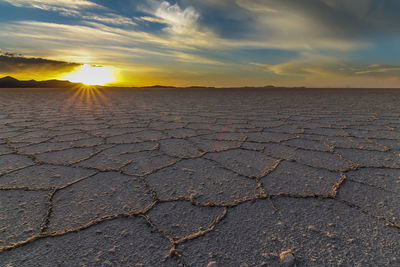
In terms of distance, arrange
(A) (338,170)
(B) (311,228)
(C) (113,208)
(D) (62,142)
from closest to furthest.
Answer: (B) (311,228), (C) (113,208), (A) (338,170), (D) (62,142)

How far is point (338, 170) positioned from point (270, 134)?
2.70 feet

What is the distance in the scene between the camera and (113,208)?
80 centimetres

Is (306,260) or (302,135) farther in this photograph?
(302,135)

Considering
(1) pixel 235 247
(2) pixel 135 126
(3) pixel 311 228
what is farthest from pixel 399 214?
(2) pixel 135 126

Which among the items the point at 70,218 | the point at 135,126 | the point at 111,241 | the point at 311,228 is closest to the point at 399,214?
the point at 311,228

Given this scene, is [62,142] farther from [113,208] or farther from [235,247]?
[235,247]

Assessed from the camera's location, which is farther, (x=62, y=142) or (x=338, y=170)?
(x=62, y=142)

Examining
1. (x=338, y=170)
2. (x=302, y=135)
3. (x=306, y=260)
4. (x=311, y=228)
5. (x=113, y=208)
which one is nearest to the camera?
(x=306, y=260)

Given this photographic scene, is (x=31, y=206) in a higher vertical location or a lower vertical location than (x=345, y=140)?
lower

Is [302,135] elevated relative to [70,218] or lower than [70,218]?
elevated

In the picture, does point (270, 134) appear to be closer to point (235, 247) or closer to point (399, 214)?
point (399, 214)

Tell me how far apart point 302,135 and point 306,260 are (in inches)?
56.7

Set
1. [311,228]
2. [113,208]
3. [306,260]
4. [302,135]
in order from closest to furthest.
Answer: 1. [306,260]
2. [311,228]
3. [113,208]
4. [302,135]

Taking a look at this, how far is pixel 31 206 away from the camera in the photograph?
81cm
